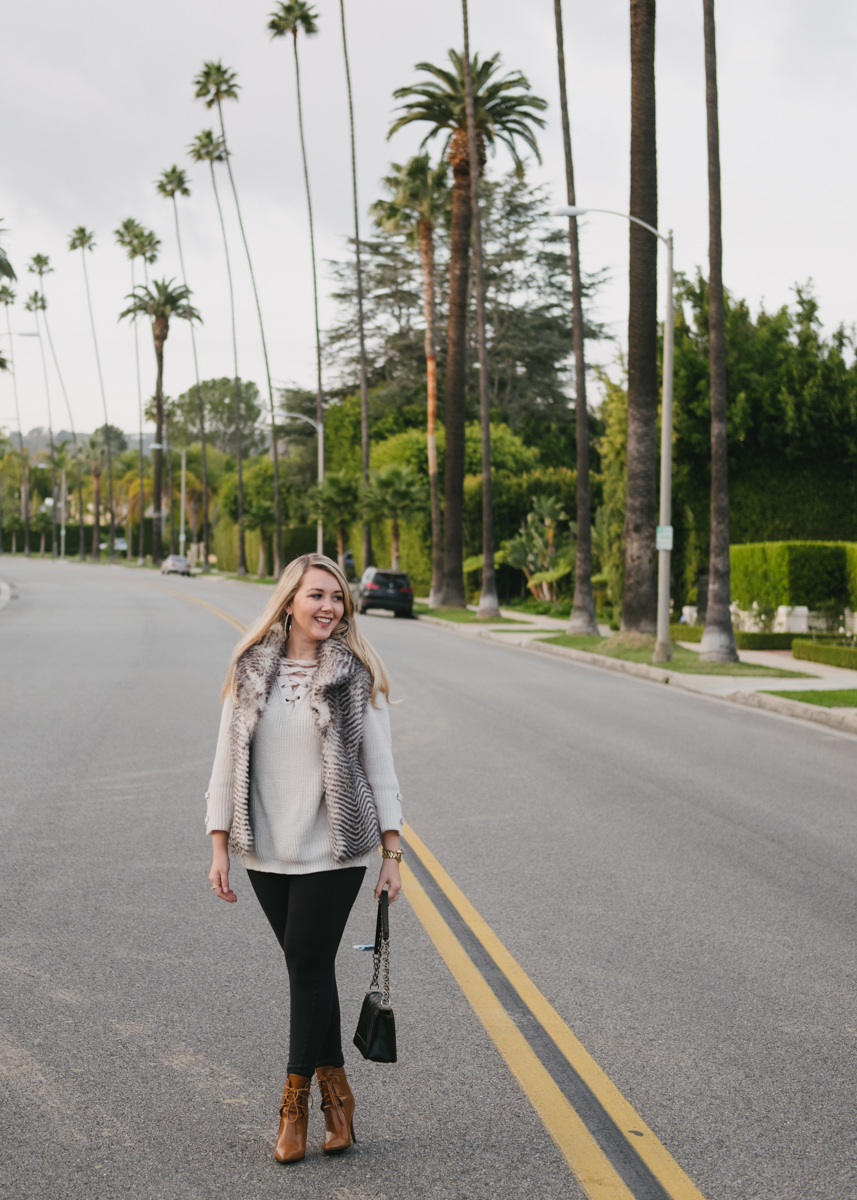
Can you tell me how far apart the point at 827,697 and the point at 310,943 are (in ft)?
48.8

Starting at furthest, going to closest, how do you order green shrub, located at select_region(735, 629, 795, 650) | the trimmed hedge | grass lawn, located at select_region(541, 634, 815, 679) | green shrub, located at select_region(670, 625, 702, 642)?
green shrub, located at select_region(670, 625, 702, 642)
green shrub, located at select_region(735, 629, 795, 650)
the trimmed hedge
grass lawn, located at select_region(541, 634, 815, 679)

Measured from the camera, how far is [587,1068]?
461 centimetres

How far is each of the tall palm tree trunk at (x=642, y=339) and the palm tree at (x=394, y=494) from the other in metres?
22.7

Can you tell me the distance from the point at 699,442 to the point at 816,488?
3330 mm

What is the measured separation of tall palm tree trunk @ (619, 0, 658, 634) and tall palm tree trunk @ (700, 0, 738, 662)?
371cm

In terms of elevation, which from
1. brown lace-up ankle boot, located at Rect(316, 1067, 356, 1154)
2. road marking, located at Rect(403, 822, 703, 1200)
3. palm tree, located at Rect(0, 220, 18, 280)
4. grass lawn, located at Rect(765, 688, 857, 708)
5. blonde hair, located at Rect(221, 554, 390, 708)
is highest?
palm tree, located at Rect(0, 220, 18, 280)

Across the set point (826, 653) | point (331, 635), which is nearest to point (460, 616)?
point (826, 653)

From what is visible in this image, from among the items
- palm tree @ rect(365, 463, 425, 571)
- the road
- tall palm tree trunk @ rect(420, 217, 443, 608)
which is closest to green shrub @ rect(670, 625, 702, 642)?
tall palm tree trunk @ rect(420, 217, 443, 608)

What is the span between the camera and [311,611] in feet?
13.2

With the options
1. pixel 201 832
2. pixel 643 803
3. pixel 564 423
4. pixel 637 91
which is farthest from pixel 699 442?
pixel 564 423

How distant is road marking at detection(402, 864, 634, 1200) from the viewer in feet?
12.4

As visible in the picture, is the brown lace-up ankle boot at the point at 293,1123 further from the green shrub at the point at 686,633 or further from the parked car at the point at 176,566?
the parked car at the point at 176,566

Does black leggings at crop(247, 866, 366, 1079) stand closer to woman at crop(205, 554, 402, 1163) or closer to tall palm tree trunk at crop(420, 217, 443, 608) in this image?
woman at crop(205, 554, 402, 1163)

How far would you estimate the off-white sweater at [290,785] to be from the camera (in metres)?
3.88
